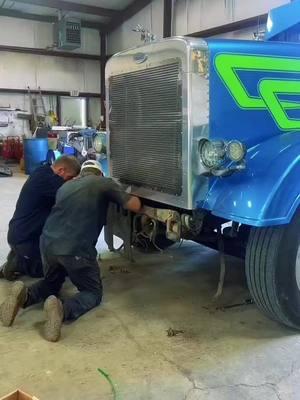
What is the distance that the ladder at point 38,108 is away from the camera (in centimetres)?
1405

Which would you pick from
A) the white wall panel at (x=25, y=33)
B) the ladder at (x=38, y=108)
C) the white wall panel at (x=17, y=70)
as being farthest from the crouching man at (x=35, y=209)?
the white wall panel at (x=25, y=33)

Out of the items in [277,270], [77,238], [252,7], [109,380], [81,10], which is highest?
[81,10]

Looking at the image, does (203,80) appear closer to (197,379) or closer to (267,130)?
(267,130)

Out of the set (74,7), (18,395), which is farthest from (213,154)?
(74,7)

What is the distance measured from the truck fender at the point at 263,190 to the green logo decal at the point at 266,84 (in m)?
0.31

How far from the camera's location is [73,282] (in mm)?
3129

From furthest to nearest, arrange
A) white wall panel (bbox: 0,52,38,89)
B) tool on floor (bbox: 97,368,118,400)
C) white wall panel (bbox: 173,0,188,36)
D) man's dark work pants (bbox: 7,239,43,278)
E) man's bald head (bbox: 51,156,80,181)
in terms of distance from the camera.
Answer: white wall panel (bbox: 0,52,38,89)
white wall panel (bbox: 173,0,188,36)
man's dark work pants (bbox: 7,239,43,278)
man's bald head (bbox: 51,156,80,181)
tool on floor (bbox: 97,368,118,400)

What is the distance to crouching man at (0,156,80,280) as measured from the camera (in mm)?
3580

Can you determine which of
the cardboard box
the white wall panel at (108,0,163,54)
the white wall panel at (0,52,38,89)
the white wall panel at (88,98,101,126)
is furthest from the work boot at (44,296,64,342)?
the white wall panel at (88,98,101,126)

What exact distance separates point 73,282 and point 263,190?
1464 mm

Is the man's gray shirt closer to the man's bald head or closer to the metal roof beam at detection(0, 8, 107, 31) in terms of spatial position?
the man's bald head

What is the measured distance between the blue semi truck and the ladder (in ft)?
37.4

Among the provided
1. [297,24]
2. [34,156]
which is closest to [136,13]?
[34,156]

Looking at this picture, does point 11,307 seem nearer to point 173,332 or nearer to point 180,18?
point 173,332
